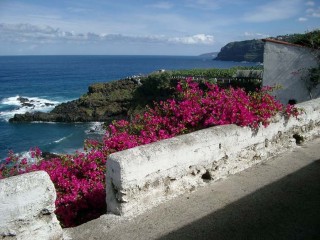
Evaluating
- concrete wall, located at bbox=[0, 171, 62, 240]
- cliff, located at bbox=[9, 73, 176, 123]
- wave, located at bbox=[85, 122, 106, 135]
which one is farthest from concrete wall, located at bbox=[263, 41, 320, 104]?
cliff, located at bbox=[9, 73, 176, 123]

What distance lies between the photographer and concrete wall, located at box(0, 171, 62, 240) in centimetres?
315

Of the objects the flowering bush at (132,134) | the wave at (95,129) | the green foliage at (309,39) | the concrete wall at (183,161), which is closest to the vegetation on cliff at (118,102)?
the wave at (95,129)

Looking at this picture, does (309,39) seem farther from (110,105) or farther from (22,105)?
(22,105)

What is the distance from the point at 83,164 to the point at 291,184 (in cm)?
299

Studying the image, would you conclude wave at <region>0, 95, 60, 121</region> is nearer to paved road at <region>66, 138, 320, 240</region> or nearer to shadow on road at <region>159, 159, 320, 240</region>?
paved road at <region>66, 138, 320, 240</region>

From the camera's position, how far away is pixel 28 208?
3.28 metres

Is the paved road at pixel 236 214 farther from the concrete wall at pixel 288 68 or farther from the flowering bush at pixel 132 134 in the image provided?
the concrete wall at pixel 288 68

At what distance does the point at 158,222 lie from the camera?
3838 mm

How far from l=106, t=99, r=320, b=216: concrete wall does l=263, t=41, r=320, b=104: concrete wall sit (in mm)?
11073

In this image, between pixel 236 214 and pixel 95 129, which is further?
pixel 95 129

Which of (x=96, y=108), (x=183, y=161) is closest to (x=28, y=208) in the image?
(x=183, y=161)

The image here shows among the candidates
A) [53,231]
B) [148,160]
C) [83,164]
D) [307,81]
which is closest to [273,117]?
[148,160]

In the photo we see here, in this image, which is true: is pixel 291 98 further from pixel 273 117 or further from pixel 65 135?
pixel 65 135

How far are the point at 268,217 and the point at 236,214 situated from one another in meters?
0.36
